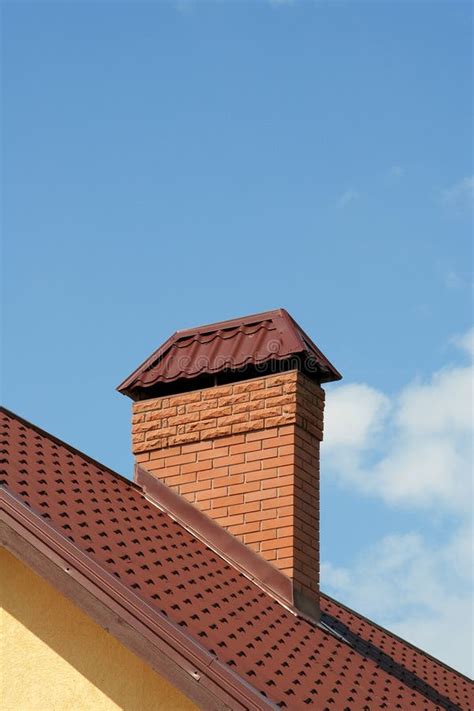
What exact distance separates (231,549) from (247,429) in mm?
1210

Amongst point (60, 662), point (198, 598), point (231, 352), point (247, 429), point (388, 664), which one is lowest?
point (60, 662)

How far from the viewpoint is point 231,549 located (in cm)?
1202

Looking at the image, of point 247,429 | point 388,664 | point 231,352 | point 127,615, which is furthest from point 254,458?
point 127,615

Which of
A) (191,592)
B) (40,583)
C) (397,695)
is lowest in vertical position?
(40,583)

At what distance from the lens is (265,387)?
12.6 meters

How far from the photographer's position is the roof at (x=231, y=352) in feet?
41.6

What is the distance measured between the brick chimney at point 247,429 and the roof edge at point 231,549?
64 mm

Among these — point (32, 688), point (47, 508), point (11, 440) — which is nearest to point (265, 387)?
point (11, 440)

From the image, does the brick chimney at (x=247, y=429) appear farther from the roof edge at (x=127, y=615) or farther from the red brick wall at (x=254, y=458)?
the roof edge at (x=127, y=615)

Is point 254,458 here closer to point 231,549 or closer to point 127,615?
point 231,549

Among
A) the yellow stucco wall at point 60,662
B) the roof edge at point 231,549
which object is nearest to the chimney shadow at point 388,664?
the roof edge at point 231,549

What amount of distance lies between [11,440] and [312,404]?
3.27m

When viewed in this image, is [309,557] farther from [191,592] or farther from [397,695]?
[191,592]

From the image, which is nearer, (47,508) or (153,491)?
(47,508)
